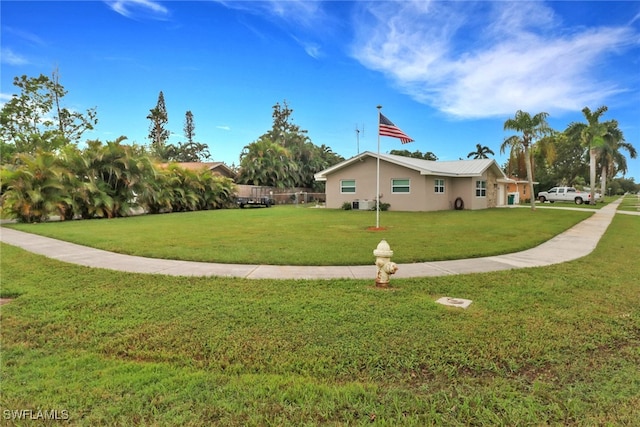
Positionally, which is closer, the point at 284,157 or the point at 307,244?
the point at 307,244

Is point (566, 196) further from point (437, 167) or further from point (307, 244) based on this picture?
point (307, 244)

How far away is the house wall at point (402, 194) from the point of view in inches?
923

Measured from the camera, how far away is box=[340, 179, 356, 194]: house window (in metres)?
25.8

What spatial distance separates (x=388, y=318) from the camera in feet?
13.5

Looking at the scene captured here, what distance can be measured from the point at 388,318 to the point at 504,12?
1315 cm

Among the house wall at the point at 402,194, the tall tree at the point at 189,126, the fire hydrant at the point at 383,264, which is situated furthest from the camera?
the tall tree at the point at 189,126

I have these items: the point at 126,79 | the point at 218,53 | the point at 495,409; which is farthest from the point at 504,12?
the point at 126,79

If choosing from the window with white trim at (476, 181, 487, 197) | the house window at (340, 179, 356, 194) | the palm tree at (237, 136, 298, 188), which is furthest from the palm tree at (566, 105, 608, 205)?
the palm tree at (237, 136, 298, 188)

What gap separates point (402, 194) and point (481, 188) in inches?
276

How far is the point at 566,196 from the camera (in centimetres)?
3788

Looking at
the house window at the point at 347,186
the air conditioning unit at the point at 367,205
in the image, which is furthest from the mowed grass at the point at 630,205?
the house window at the point at 347,186

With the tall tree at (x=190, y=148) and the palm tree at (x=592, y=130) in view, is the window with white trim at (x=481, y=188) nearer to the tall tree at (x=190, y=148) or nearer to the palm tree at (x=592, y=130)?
the palm tree at (x=592, y=130)

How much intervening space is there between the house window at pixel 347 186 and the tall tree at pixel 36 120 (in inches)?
1010

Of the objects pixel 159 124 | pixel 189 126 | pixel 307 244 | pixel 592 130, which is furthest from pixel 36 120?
pixel 592 130
